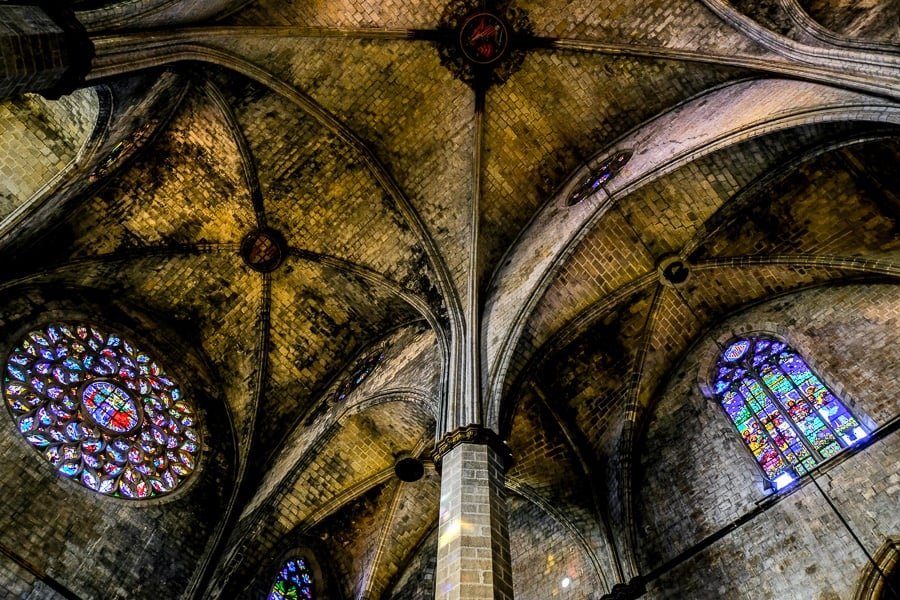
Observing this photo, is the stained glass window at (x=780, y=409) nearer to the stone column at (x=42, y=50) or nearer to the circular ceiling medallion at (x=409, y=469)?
the circular ceiling medallion at (x=409, y=469)

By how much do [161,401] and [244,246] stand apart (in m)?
3.14

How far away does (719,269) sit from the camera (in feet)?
35.4

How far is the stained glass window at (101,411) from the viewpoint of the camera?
1041cm

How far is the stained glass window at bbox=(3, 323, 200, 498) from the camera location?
10.4 meters

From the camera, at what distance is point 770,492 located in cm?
897

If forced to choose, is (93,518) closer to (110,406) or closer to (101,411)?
(101,411)

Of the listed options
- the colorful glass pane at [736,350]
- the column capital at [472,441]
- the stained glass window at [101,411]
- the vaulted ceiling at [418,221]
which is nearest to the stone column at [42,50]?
the vaulted ceiling at [418,221]

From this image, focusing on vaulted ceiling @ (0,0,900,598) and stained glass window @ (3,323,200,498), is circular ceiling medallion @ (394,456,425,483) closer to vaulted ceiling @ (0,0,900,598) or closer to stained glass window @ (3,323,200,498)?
vaulted ceiling @ (0,0,900,598)

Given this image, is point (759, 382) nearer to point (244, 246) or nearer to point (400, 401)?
point (400, 401)

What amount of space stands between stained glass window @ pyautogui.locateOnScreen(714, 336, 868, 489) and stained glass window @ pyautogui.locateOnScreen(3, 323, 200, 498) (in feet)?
29.7

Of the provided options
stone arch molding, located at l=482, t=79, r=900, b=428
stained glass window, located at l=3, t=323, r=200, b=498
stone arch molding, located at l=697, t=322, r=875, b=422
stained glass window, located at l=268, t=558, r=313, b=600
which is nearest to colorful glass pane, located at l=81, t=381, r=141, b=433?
stained glass window, located at l=3, t=323, r=200, b=498

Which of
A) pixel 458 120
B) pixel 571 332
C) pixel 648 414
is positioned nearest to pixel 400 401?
pixel 571 332

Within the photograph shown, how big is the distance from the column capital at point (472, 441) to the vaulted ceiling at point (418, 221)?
1.27 feet

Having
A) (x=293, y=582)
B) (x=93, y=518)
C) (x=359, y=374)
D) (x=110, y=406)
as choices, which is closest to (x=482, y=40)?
(x=359, y=374)
